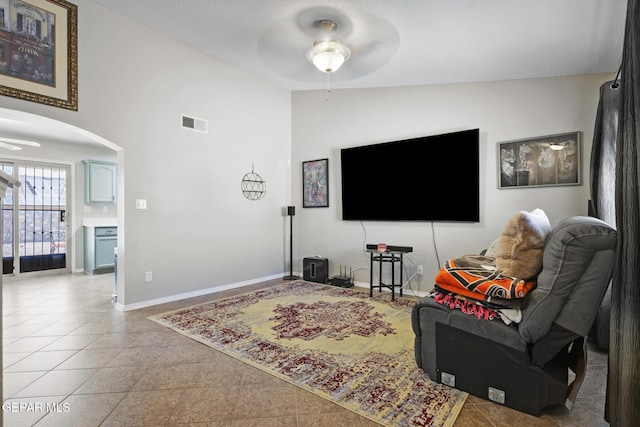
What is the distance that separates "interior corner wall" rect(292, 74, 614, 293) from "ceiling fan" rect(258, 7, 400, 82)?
2.78 feet

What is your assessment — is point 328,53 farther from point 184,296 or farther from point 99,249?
point 99,249

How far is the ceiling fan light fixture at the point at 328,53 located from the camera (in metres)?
3.08

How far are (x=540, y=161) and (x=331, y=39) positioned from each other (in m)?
2.59

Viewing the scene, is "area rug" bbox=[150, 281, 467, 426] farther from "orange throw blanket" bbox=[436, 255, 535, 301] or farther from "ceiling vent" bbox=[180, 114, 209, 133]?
"ceiling vent" bbox=[180, 114, 209, 133]

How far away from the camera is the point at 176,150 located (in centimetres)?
397

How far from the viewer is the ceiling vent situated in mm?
4035

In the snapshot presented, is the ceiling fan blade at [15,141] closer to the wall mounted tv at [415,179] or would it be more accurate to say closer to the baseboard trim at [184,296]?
the baseboard trim at [184,296]

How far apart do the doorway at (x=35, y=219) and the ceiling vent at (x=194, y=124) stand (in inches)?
145

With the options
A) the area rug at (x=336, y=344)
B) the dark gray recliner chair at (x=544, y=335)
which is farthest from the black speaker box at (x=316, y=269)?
the dark gray recliner chair at (x=544, y=335)

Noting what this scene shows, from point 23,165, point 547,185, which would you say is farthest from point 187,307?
point 23,165

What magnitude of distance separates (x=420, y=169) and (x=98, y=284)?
204 inches

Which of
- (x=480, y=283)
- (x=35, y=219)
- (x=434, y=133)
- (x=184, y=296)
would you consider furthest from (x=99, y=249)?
(x=480, y=283)

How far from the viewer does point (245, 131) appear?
4.80 m

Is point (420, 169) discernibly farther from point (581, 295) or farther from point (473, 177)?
point (581, 295)
